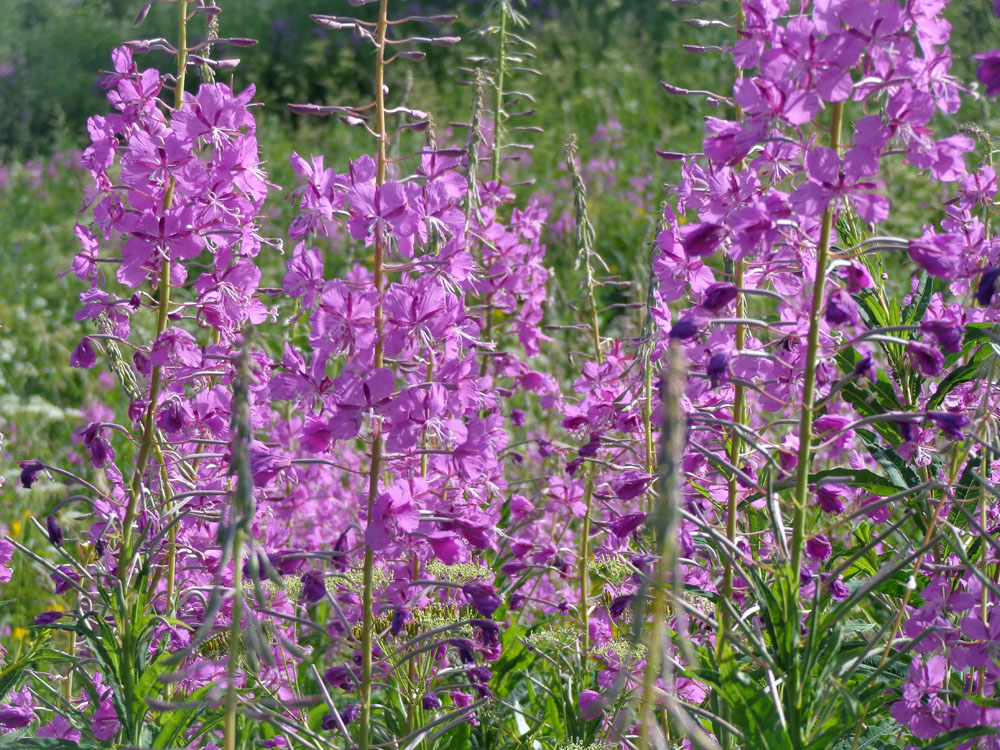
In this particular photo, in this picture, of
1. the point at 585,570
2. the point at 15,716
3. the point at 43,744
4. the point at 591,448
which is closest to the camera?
the point at 43,744

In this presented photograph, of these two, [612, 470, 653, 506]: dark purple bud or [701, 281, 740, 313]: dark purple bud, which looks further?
[612, 470, 653, 506]: dark purple bud

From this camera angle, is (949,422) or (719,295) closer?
(949,422)

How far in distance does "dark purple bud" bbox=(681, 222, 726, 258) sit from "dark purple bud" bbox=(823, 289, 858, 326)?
0.76 ft

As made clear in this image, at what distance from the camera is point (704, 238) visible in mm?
1765

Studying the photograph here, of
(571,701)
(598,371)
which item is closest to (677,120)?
(598,371)

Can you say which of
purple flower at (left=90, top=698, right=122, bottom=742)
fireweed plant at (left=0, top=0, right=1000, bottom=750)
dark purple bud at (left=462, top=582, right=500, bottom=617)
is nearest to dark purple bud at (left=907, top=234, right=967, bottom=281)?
fireweed plant at (left=0, top=0, right=1000, bottom=750)

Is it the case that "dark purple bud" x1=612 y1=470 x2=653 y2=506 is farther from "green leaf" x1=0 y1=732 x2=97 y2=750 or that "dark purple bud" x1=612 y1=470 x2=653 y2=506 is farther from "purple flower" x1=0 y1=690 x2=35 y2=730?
"purple flower" x1=0 y1=690 x2=35 y2=730

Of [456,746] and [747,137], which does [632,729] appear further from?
[747,137]

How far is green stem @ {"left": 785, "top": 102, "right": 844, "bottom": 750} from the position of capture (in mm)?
1678

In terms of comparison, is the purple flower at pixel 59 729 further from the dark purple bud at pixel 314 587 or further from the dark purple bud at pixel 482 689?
the dark purple bud at pixel 482 689

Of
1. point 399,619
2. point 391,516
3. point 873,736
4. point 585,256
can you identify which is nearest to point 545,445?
point 585,256

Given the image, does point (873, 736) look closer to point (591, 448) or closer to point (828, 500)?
point (828, 500)

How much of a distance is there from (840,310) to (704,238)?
278mm

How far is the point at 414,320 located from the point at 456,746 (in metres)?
A: 1.02
